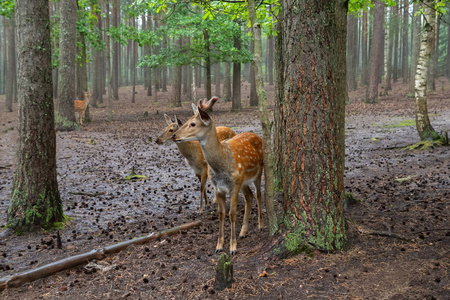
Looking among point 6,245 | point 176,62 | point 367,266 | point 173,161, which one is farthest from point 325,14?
point 176,62

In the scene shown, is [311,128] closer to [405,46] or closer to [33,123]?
[33,123]

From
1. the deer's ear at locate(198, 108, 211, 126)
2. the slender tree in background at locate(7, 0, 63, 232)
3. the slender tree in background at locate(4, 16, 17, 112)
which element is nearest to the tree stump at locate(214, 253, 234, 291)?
the deer's ear at locate(198, 108, 211, 126)

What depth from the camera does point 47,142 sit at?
610 centimetres

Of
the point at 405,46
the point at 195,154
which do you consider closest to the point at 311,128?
the point at 195,154

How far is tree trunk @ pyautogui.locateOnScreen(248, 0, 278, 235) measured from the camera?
4487mm

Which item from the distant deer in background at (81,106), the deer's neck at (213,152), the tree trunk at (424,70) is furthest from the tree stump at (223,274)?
the distant deer in background at (81,106)

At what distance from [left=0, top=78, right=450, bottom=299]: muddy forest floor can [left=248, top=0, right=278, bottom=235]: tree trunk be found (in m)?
0.54

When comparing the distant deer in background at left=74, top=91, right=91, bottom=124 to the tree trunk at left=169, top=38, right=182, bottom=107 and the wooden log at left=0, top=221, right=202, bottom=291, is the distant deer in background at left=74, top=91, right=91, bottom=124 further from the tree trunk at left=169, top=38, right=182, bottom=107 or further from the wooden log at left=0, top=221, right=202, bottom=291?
the wooden log at left=0, top=221, right=202, bottom=291

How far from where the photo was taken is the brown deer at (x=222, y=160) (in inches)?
191

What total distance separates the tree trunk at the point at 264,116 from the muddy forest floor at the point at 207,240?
1.79 feet

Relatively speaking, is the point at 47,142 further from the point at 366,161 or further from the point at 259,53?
the point at 366,161

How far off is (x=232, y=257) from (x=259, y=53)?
7.93 feet

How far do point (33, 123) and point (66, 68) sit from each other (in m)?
11.7

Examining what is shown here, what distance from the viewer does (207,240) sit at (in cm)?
549
